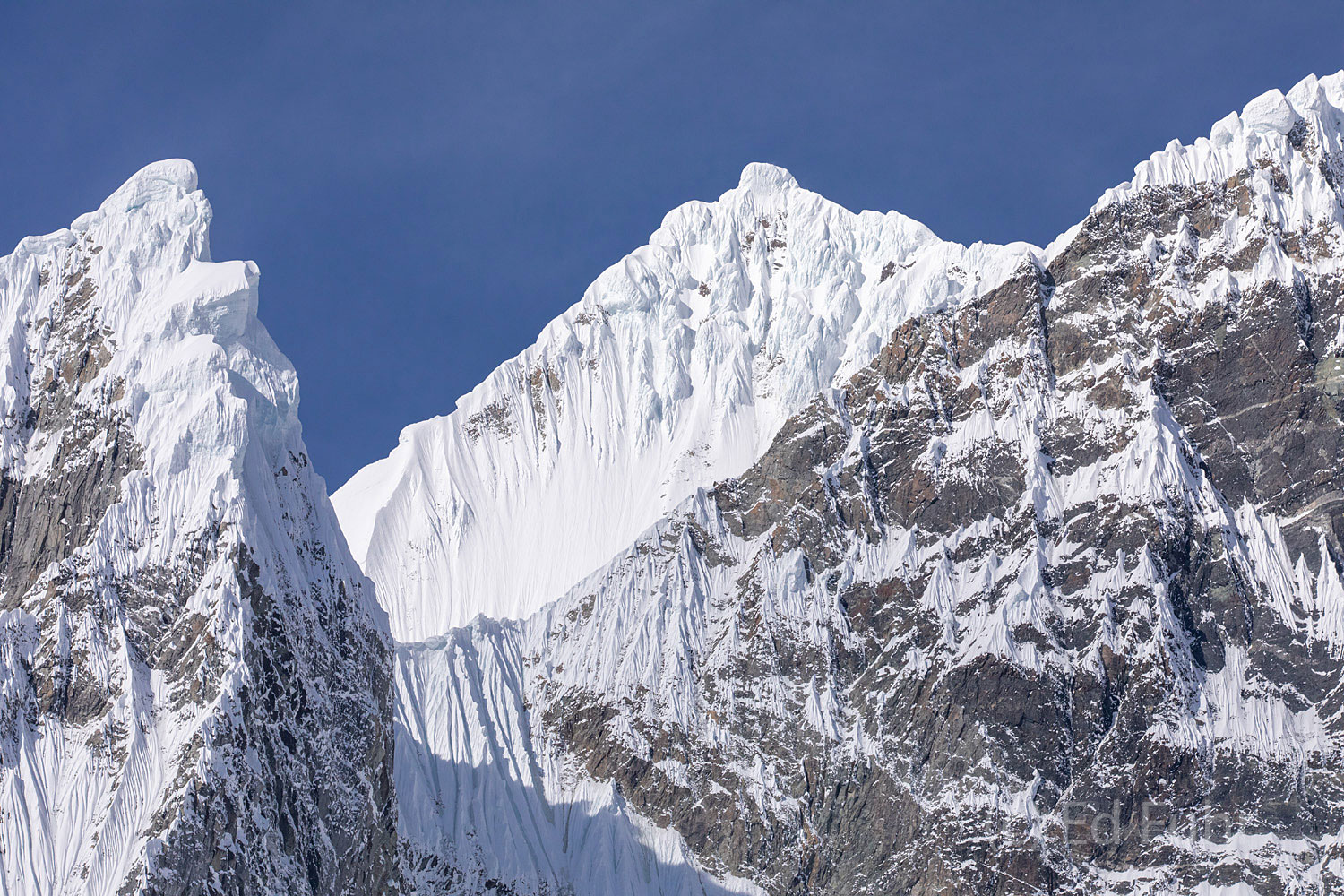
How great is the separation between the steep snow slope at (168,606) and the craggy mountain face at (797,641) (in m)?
0.28

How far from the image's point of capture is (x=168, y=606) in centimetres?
13612

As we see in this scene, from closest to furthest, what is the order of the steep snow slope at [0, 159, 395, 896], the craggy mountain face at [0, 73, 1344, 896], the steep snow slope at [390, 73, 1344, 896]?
the steep snow slope at [0, 159, 395, 896] → the craggy mountain face at [0, 73, 1344, 896] → the steep snow slope at [390, 73, 1344, 896]

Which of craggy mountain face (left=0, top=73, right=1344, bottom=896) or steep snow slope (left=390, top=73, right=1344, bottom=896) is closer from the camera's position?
craggy mountain face (left=0, top=73, right=1344, bottom=896)

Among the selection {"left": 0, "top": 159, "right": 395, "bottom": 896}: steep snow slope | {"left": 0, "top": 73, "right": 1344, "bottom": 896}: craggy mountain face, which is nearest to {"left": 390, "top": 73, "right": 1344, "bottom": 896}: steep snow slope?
{"left": 0, "top": 73, "right": 1344, "bottom": 896}: craggy mountain face

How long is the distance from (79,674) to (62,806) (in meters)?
8.56

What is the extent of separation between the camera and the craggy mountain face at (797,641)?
134 m

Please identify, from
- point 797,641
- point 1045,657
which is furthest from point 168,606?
point 1045,657

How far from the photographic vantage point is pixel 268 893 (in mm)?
129375

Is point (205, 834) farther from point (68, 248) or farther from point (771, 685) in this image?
point (771, 685)

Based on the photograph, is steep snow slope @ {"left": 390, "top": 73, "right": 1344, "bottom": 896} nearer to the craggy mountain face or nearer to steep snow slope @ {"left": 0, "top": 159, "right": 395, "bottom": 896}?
the craggy mountain face

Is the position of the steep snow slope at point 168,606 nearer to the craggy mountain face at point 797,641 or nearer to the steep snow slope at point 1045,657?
the craggy mountain face at point 797,641

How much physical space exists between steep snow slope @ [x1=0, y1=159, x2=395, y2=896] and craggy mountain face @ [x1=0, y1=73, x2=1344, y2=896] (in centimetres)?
28

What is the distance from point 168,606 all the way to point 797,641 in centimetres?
7041

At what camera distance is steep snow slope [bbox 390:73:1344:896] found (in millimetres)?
170375
